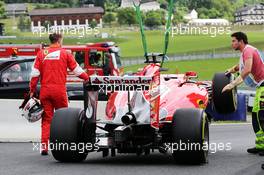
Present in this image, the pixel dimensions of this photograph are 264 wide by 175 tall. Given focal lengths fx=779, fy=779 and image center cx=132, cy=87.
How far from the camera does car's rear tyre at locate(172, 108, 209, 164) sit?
30.5 ft

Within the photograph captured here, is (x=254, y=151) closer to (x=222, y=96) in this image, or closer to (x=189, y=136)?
(x=222, y=96)

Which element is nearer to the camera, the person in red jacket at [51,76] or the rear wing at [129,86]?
the rear wing at [129,86]

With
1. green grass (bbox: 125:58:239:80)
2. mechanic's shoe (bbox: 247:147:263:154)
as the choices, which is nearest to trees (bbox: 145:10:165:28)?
green grass (bbox: 125:58:239:80)

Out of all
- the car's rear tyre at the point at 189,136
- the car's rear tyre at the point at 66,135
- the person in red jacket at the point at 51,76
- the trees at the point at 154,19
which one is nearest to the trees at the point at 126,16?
the trees at the point at 154,19

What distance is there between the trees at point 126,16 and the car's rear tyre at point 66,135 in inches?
6109

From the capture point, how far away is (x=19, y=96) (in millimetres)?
18609

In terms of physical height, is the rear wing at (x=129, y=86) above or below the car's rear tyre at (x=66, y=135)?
above

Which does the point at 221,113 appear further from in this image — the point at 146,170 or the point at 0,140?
the point at 0,140

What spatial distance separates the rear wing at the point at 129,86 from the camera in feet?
30.8

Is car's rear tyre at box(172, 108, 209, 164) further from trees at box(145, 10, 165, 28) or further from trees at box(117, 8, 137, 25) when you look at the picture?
trees at box(117, 8, 137, 25)

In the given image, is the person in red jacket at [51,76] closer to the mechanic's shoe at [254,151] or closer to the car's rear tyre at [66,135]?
the car's rear tyre at [66,135]

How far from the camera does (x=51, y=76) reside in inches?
426

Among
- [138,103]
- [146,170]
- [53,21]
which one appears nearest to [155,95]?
[138,103]

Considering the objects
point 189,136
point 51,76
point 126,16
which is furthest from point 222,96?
point 126,16
